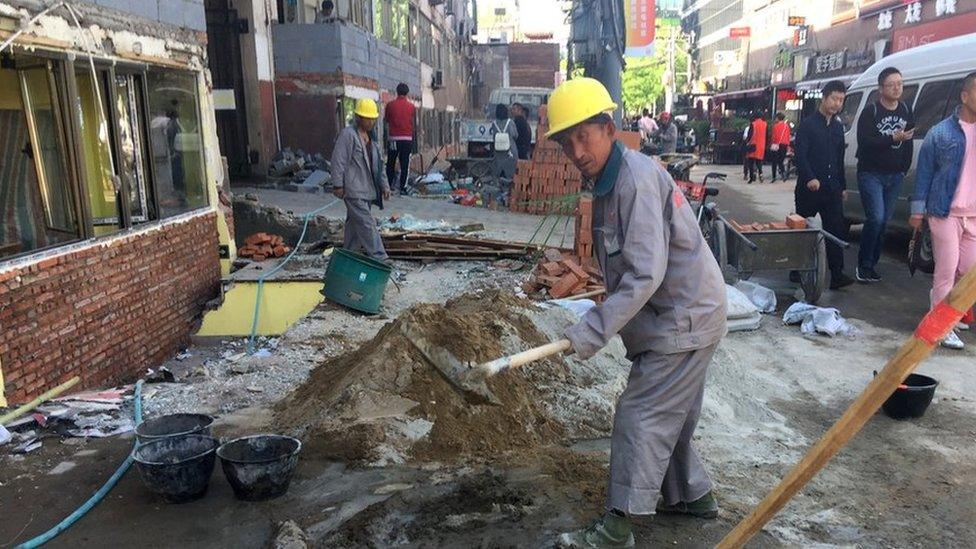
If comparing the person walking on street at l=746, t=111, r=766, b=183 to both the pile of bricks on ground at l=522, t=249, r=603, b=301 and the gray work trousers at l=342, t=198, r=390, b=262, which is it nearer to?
the pile of bricks on ground at l=522, t=249, r=603, b=301

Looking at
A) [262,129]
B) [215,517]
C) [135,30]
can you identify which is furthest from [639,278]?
[262,129]

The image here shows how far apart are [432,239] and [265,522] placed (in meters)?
6.86

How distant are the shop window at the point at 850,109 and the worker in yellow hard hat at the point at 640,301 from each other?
29.8ft

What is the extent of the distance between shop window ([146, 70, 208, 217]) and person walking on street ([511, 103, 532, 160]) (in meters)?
9.92

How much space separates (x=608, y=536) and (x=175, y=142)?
21.5ft

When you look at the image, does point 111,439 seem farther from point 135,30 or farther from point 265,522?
point 135,30

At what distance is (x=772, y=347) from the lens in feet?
20.2

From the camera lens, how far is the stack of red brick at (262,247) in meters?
9.62

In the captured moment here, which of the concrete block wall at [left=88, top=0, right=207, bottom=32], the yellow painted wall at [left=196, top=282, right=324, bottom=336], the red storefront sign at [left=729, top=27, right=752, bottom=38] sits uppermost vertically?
the red storefront sign at [left=729, top=27, right=752, bottom=38]

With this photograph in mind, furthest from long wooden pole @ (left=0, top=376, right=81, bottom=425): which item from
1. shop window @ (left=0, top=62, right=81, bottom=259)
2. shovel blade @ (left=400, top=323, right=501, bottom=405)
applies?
shovel blade @ (left=400, top=323, right=501, bottom=405)

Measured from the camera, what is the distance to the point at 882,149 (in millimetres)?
7727

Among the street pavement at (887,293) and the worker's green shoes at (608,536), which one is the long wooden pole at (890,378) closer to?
the worker's green shoes at (608,536)

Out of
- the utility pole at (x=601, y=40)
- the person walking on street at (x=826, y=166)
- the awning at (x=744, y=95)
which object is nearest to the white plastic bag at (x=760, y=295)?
the person walking on street at (x=826, y=166)

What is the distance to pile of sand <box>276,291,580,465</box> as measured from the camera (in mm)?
4102
